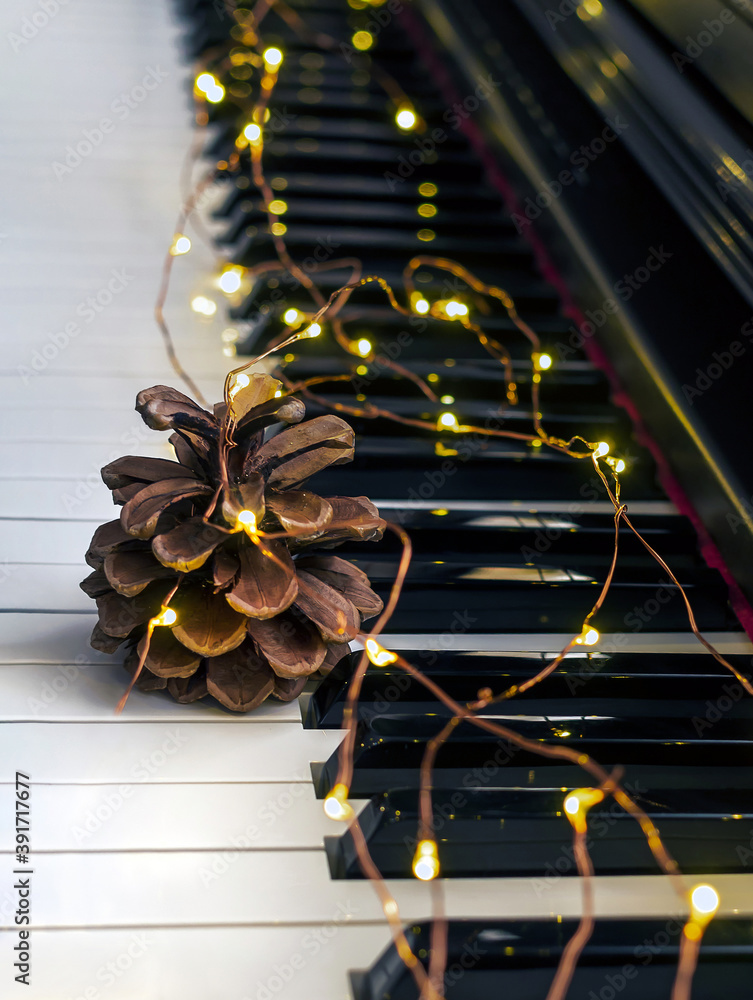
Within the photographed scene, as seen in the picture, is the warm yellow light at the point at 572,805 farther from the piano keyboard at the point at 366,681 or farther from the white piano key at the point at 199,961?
the white piano key at the point at 199,961

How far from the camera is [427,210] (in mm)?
1577

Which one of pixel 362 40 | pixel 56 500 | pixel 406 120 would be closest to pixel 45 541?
pixel 56 500

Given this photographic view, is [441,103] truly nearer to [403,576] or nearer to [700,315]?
[700,315]

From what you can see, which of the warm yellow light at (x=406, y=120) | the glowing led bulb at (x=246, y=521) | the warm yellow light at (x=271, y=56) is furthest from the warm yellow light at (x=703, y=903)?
the warm yellow light at (x=271, y=56)

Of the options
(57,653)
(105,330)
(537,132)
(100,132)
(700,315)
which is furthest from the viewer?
(100,132)

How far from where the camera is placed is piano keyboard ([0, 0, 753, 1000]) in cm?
62

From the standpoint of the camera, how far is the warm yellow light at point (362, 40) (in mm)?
2029

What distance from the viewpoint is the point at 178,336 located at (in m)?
1.30

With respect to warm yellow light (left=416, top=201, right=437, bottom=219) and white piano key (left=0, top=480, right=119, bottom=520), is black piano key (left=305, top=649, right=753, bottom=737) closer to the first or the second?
white piano key (left=0, top=480, right=119, bottom=520)

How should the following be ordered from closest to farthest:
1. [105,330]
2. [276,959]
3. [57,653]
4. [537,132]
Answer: [276,959] < [57,653] < [105,330] < [537,132]

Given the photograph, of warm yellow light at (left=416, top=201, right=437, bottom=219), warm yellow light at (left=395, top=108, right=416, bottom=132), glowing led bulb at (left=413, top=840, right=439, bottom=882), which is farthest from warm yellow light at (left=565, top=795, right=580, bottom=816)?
warm yellow light at (left=395, top=108, right=416, bottom=132)

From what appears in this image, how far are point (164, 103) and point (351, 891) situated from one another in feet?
5.64

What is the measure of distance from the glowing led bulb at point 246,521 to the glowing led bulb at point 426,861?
27 cm

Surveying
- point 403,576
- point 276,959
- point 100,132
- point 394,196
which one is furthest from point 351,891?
point 100,132
